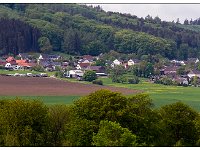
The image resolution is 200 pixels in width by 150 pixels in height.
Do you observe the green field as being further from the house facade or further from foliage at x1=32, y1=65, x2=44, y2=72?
the house facade

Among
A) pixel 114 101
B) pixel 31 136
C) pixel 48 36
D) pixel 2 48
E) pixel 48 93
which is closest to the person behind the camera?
pixel 31 136

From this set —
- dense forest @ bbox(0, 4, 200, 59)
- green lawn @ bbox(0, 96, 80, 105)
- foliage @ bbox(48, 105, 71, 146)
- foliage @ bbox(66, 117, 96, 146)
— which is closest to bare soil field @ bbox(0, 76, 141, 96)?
green lawn @ bbox(0, 96, 80, 105)

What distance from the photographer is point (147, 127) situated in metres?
24.9

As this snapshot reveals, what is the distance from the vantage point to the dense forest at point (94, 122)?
24125mm

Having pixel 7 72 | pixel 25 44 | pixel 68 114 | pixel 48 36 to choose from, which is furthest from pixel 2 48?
pixel 68 114

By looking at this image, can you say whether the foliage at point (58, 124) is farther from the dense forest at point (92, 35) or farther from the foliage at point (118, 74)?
the dense forest at point (92, 35)

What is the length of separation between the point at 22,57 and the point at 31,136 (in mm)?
67298

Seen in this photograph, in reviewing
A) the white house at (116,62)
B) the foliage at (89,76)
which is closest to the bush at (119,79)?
the foliage at (89,76)

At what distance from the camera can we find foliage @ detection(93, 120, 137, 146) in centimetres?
2078

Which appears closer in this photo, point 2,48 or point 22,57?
point 22,57

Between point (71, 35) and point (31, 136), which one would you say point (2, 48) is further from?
point (31, 136)

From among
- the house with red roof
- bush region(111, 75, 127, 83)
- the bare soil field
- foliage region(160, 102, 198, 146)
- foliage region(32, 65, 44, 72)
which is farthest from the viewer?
the house with red roof

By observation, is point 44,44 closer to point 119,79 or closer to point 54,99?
point 119,79

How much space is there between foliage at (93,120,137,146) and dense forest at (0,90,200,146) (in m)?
0.72
